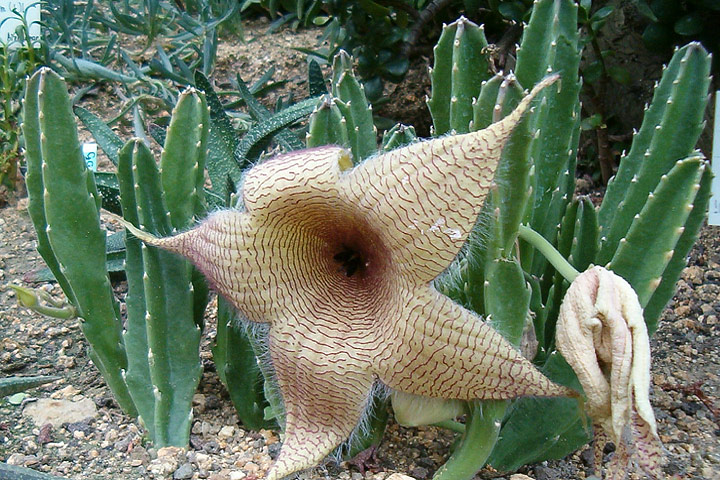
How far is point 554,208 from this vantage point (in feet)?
3.79

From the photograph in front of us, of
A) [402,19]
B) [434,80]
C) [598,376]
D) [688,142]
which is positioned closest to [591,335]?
[598,376]

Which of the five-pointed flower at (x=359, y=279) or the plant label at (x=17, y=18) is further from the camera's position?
the plant label at (x=17, y=18)

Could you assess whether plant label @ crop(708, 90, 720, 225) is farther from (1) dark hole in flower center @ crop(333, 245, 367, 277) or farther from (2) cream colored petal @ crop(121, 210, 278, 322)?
(2) cream colored petal @ crop(121, 210, 278, 322)

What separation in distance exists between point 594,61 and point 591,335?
1.54 meters

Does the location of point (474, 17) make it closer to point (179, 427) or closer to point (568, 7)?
point (568, 7)

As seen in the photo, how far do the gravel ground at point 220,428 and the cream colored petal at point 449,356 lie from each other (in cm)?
27

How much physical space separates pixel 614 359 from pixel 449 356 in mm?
181

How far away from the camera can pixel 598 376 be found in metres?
0.78

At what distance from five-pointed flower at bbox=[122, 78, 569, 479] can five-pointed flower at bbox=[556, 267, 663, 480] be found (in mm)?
64

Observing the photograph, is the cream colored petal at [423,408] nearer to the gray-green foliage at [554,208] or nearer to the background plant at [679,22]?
the gray-green foliage at [554,208]

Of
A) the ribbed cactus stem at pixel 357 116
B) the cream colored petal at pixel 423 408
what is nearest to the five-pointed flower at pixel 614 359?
the cream colored petal at pixel 423 408

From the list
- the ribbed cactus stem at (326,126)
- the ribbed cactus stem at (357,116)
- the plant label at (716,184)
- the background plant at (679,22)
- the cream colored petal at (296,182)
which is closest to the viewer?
the cream colored petal at (296,182)

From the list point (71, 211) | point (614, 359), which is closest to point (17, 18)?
point (71, 211)

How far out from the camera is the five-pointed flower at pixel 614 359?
748 millimetres
